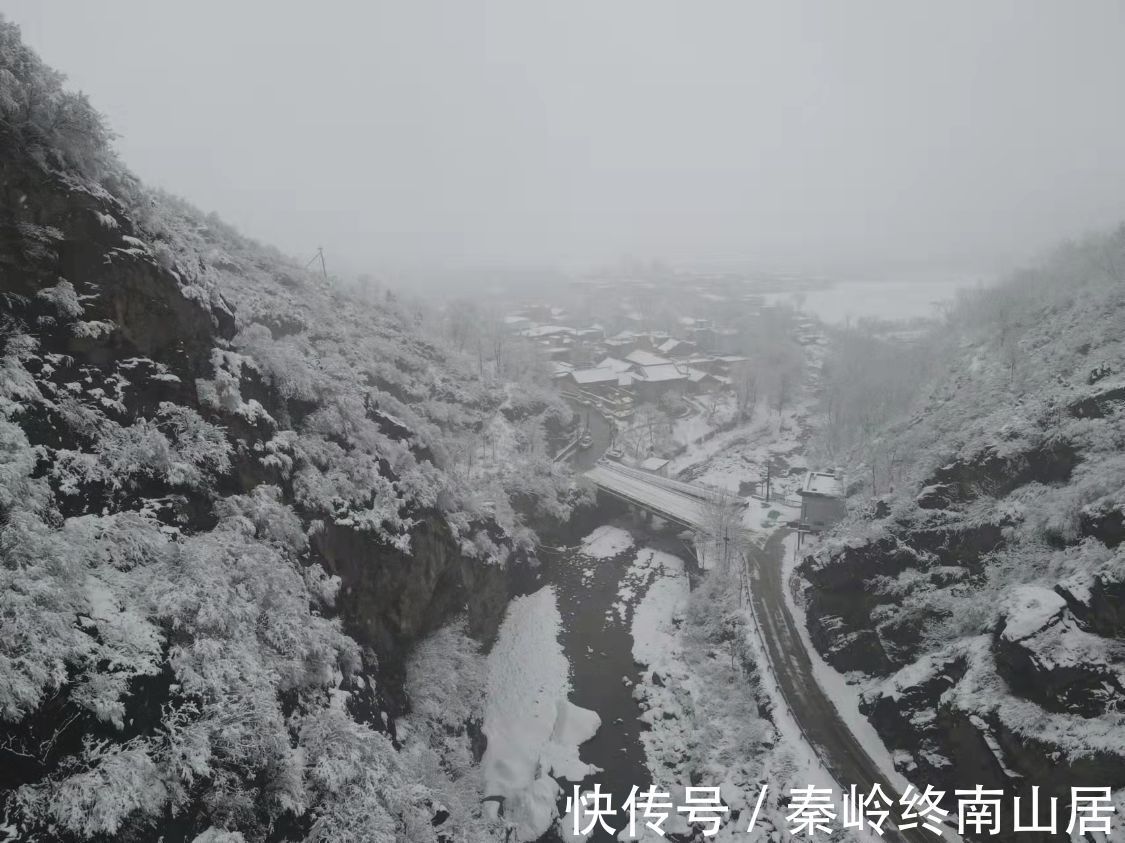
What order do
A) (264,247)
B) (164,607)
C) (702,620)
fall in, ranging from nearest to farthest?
(164,607) → (702,620) → (264,247)

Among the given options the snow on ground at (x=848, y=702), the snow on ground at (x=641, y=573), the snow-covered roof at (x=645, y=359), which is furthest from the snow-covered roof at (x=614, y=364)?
the snow on ground at (x=848, y=702)

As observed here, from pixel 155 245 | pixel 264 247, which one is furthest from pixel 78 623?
pixel 264 247

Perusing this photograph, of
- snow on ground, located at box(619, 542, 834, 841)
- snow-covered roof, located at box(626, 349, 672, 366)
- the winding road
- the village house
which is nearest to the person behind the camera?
the winding road

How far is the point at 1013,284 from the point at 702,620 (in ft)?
275

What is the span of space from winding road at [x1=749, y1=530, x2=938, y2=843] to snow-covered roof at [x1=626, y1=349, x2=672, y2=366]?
217ft

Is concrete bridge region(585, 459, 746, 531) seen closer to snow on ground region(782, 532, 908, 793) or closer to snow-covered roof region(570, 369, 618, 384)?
snow on ground region(782, 532, 908, 793)

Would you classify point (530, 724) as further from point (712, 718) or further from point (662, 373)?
point (662, 373)

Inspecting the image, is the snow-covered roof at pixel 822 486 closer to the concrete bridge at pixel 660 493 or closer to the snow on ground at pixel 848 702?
the concrete bridge at pixel 660 493

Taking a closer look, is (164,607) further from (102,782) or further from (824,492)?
(824,492)

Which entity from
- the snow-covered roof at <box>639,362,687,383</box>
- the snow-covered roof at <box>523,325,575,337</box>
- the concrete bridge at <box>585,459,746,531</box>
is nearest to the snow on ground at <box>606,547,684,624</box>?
the concrete bridge at <box>585,459,746,531</box>

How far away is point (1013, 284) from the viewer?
86.3m

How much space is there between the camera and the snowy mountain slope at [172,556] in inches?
540

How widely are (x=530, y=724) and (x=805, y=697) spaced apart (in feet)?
57.3

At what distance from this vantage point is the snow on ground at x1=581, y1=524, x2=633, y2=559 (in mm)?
56438
